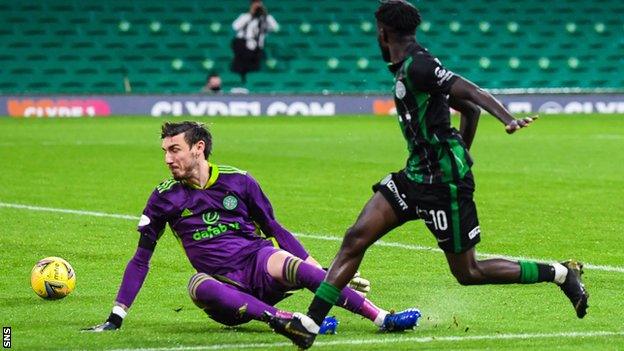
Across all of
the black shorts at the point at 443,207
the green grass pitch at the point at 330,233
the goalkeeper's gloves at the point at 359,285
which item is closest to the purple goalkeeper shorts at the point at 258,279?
the green grass pitch at the point at 330,233

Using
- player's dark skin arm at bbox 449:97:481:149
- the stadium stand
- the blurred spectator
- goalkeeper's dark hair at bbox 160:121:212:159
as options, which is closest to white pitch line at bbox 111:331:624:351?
player's dark skin arm at bbox 449:97:481:149

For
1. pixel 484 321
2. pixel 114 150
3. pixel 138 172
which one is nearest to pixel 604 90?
pixel 114 150

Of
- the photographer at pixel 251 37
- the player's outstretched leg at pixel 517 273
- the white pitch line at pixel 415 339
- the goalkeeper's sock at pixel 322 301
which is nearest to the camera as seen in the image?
the goalkeeper's sock at pixel 322 301

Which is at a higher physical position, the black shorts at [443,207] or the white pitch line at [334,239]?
the black shorts at [443,207]

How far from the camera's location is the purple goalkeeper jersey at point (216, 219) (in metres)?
8.05

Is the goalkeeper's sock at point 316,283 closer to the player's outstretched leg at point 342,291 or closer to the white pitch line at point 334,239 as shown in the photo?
the player's outstretched leg at point 342,291

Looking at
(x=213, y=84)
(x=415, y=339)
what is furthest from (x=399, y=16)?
(x=213, y=84)

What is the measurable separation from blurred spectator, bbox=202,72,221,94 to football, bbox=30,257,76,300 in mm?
23461

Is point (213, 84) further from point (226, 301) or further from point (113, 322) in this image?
point (226, 301)

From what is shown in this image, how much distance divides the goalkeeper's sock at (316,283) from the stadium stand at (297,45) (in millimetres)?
26584

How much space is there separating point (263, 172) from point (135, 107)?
541 inches

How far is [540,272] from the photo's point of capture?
7727mm

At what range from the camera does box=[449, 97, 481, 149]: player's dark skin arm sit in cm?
759

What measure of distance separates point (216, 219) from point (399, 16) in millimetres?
1686
